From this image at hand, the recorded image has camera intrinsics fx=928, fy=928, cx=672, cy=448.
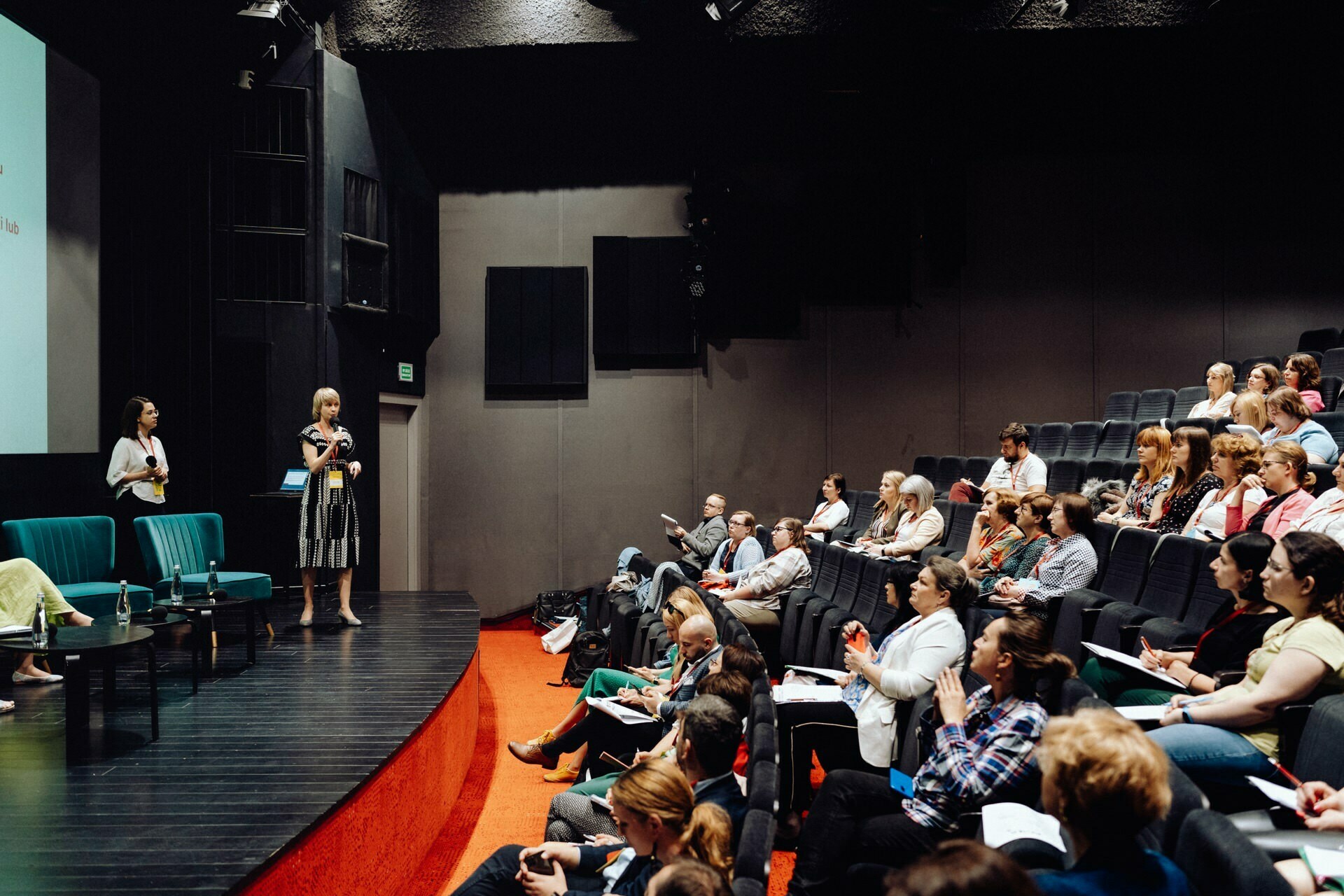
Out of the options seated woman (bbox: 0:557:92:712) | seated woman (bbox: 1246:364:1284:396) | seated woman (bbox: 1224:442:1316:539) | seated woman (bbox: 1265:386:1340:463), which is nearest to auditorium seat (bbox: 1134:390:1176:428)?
seated woman (bbox: 1246:364:1284:396)

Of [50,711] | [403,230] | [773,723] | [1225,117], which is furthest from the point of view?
[1225,117]

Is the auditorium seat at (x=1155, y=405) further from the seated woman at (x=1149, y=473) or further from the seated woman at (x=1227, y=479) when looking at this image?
the seated woman at (x=1227, y=479)

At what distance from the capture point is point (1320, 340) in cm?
646

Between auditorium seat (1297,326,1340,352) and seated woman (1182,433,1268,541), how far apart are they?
12.0ft

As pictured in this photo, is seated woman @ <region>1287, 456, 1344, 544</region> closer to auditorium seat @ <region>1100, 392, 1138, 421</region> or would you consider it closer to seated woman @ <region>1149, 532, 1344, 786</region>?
seated woman @ <region>1149, 532, 1344, 786</region>

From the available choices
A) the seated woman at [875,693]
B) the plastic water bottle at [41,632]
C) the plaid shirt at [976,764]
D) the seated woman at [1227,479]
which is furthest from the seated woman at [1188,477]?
the plastic water bottle at [41,632]

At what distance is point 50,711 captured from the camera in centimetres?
353

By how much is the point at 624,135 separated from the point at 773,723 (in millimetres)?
6544

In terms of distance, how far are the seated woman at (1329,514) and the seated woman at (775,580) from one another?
2.38 meters

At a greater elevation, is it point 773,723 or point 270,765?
point 773,723

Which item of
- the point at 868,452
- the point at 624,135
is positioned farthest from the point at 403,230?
the point at 868,452

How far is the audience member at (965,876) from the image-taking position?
1.03m

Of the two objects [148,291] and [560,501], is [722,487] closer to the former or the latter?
[560,501]

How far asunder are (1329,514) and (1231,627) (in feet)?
2.43
